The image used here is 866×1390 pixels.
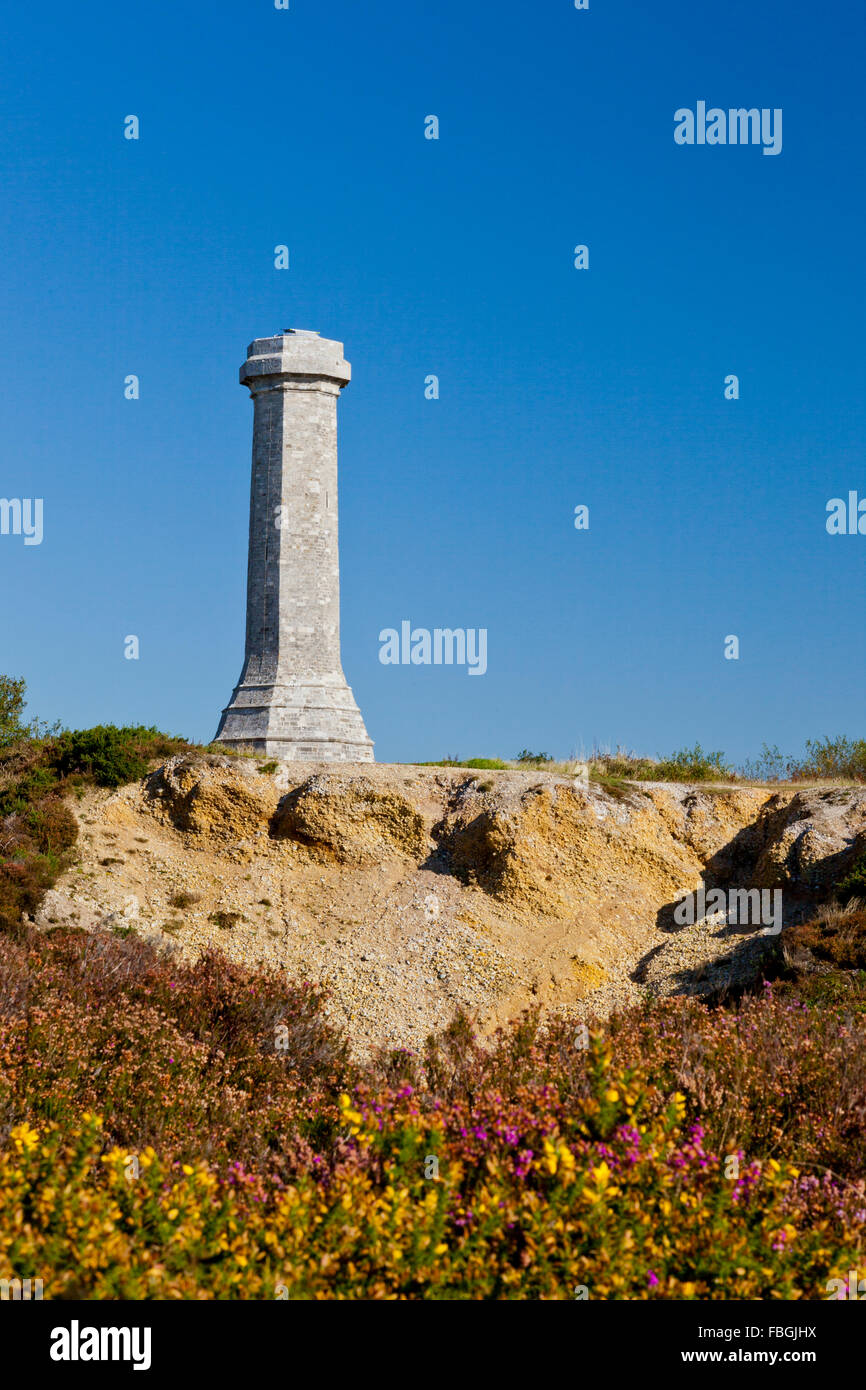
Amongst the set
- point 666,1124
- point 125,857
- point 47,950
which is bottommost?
point 666,1124

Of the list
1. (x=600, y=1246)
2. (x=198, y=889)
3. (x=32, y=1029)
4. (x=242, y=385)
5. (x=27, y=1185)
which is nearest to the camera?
(x=600, y=1246)

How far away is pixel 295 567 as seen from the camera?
29.9 meters

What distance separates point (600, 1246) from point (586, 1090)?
212cm

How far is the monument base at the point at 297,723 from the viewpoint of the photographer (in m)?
29.3

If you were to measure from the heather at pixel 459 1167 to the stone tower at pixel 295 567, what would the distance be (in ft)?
60.9

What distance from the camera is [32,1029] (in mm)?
10555

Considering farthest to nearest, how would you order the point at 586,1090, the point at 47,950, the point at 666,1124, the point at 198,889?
the point at 198,889 → the point at 47,950 → the point at 586,1090 → the point at 666,1124

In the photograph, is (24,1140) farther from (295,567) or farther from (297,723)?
(295,567)

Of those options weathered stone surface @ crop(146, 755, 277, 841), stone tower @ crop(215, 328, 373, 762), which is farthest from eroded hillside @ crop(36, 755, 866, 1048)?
stone tower @ crop(215, 328, 373, 762)

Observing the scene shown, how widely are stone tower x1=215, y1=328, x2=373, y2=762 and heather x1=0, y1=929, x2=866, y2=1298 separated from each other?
18.6 m

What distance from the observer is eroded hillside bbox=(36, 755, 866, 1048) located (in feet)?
67.9

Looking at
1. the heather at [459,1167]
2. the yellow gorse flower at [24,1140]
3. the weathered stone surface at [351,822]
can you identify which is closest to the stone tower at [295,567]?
the weathered stone surface at [351,822]
